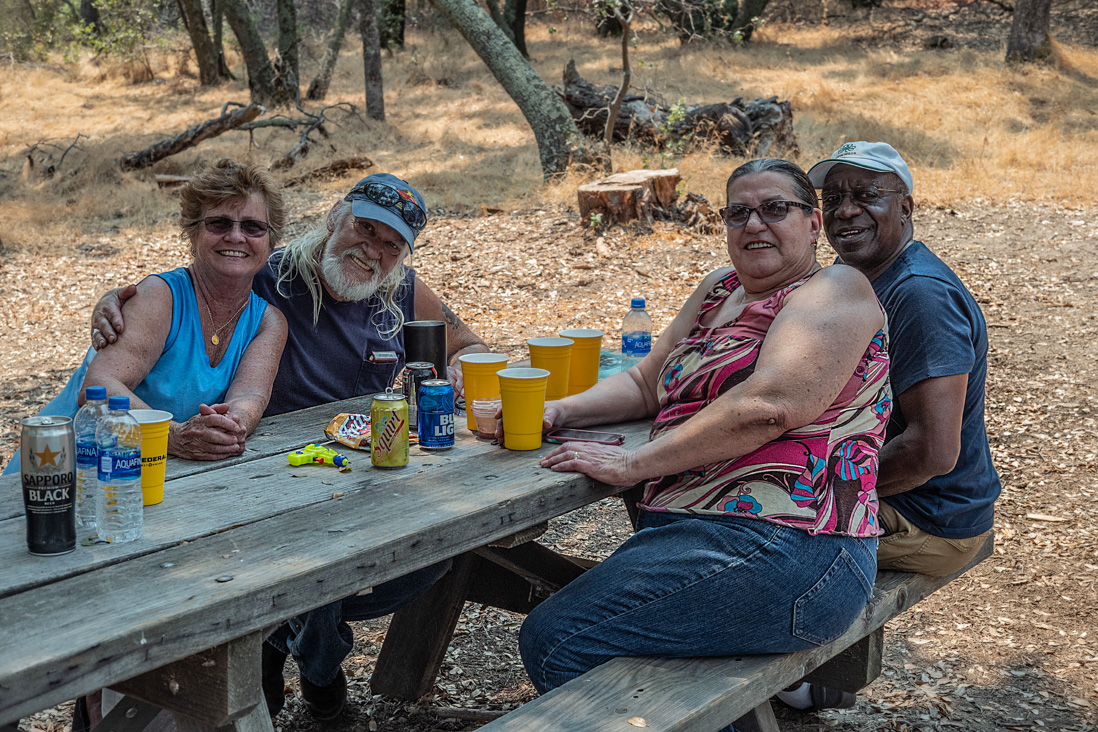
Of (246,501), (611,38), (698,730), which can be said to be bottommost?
(698,730)

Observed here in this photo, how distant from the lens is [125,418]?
1956 millimetres

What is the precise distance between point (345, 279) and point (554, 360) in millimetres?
842

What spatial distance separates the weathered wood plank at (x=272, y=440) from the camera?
89.0 inches

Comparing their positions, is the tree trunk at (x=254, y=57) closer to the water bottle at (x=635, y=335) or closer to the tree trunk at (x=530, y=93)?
the tree trunk at (x=530, y=93)

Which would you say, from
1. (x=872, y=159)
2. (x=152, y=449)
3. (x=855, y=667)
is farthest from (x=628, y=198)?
(x=152, y=449)

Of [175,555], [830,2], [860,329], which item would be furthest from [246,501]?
[830,2]

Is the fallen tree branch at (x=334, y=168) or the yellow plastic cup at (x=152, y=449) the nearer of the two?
the yellow plastic cup at (x=152, y=449)

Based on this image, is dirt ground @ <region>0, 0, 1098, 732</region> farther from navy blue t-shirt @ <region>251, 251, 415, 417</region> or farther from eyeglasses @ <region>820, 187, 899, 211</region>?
eyeglasses @ <region>820, 187, 899, 211</region>

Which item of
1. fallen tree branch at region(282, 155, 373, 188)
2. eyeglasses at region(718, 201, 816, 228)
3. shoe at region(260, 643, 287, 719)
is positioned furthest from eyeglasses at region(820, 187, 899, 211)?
fallen tree branch at region(282, 155, 373, 188)

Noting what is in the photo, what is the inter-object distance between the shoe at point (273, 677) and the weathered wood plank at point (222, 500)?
36.6 inches

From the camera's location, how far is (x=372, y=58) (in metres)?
15.2

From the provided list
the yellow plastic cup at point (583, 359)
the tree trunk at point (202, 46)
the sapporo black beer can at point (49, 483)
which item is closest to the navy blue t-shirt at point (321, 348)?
the yellow plastic cup at point (583, 359)

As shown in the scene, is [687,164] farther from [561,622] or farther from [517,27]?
[517,27]

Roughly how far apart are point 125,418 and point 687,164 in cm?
938
